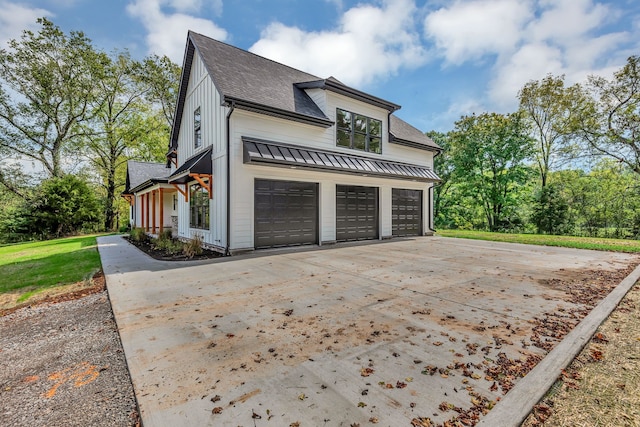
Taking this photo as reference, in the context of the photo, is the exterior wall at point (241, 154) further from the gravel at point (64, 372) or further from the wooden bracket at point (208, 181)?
the gravel at point (64, 372)

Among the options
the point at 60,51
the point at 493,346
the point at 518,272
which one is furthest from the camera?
the point at 60,51

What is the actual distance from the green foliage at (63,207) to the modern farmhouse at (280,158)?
1025 centimetres

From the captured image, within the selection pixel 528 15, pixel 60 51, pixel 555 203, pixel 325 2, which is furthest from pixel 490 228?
pixel 60 51

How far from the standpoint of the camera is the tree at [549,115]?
64.5ft

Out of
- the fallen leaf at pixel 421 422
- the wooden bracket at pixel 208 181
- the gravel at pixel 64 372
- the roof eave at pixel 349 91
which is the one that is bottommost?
the gravel at pixel 64 372

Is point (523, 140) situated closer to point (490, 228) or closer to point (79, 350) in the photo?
point (490, 228)

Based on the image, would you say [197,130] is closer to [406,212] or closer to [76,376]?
[406,212]

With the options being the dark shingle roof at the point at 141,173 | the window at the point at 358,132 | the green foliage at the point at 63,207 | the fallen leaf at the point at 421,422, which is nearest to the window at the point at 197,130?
the window at the point at 358,132

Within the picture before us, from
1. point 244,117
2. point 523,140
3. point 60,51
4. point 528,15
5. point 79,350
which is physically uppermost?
point 60,51

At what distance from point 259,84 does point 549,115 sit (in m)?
22.8

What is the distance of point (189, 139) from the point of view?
490 inches

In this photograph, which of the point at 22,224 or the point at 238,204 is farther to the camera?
the point at 22,224

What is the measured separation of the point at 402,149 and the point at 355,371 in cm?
1318

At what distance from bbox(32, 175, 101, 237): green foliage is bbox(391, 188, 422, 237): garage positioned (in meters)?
21.8
